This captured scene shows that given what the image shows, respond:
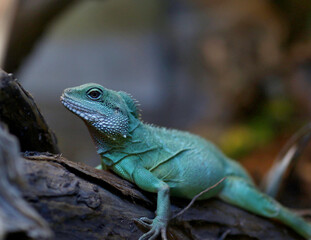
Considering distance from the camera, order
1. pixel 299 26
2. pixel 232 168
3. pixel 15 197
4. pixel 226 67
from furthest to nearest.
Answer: pixel 226 67, pixel 299 26, pixel 232 168, pixel 15 197

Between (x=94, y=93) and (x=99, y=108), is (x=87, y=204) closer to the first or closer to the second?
(x=99, y=108)

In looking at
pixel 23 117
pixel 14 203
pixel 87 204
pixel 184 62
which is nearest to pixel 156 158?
pixel 87 204

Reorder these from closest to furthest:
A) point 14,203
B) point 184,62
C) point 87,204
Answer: point 14,203
point 87,204
point 184,62

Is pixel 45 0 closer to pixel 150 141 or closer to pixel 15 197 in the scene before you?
pixel 150 141

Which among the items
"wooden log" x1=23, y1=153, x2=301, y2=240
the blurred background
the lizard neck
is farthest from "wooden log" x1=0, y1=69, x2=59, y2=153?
the blurred background

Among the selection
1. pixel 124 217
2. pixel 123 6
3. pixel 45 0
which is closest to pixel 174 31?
pixel 123 6

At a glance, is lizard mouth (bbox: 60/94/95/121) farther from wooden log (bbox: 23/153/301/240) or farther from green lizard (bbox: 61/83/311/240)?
wooden log (bbox: 23/153/301/240)

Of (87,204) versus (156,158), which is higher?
(156,158)
